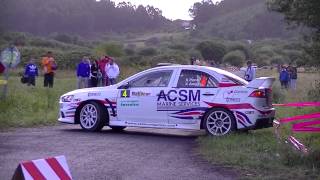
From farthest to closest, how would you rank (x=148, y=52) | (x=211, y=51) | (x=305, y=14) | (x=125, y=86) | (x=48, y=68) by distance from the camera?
(x=211, y=51), (x=148, y=52), (x=48, y=68), (x=125, y=86), (x=305, y=14)

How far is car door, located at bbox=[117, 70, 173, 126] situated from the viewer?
13445 millimetres

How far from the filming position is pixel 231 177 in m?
8.62

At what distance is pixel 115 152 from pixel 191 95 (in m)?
2.83

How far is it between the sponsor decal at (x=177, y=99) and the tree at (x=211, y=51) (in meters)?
65.3

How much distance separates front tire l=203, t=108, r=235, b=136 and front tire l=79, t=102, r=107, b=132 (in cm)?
246

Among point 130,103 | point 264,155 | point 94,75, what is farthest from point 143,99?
point 94,75

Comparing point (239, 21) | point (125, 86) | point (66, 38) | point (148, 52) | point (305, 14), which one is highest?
point (239, 21)

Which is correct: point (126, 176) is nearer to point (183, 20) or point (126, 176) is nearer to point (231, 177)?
point (231, 177)

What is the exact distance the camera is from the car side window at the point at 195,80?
13148 mm

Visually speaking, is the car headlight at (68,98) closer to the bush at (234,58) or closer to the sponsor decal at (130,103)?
the sponsor decal at (130,103)

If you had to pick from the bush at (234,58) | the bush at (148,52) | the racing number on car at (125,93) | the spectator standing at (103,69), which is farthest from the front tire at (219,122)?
the bush at (148,52)

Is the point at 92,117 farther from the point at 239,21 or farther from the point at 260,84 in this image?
the point at 239,21

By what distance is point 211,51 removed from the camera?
80.4 metres

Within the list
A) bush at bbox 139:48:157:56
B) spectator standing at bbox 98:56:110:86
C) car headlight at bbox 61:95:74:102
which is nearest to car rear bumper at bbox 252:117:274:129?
car headlight at bbox 61:95:74:102
